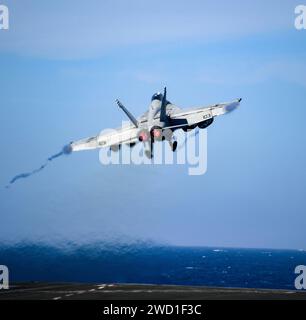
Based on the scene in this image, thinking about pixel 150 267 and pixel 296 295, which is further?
pixel 150 267

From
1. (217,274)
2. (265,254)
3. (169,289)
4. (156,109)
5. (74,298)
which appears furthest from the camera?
(265,254)

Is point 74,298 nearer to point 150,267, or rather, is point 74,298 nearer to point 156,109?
point 156,109

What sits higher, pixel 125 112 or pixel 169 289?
pixel 125 112

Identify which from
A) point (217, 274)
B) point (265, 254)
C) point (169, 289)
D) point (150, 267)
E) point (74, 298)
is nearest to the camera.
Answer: point (74, 298)

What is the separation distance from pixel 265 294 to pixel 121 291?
8.44 metres

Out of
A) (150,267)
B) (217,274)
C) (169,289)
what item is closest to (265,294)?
(169,289)

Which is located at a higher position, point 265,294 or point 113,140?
point 113,140

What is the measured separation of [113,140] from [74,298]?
9.56 meters
